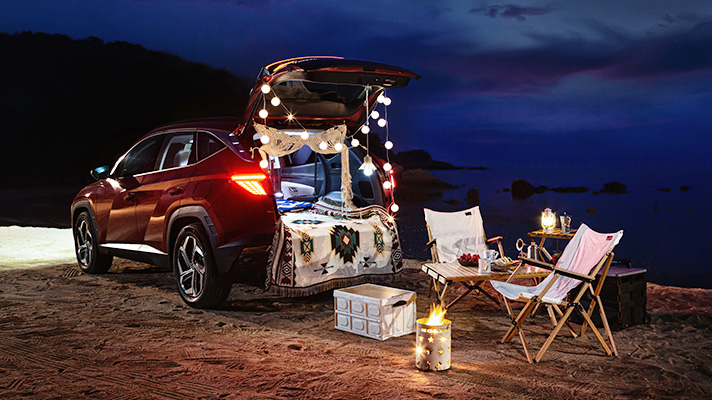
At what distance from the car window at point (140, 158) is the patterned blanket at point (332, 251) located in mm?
1705

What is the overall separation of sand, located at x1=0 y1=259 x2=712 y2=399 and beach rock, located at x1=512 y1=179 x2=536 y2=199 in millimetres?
53518

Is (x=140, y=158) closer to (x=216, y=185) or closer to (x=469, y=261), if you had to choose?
(x=216, y=185)

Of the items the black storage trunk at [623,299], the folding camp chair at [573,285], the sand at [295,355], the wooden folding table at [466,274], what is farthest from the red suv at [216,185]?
the black storage trunk at [623,299]

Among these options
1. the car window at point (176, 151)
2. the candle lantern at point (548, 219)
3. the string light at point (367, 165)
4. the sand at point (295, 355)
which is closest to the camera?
the sand at point (295, 355)

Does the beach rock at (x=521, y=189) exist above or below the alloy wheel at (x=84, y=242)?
below

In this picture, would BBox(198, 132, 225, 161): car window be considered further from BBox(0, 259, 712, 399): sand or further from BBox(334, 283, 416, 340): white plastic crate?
BBox(334, 283, 416, 340): white plastic crate

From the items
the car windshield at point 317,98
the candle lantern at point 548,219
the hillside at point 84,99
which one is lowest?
the candle lantern at point 548,219

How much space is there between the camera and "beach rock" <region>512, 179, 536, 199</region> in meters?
58.8

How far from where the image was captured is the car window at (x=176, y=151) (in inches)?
256

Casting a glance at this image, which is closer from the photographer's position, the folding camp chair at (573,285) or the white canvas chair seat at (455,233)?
the folding camp chair at (573,285)

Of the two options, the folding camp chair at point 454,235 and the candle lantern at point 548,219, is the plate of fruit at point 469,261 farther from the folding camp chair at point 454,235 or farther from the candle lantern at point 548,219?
the candle lantern at point 548,219

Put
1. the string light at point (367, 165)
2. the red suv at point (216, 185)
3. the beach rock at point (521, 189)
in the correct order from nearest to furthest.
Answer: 1. the red suv at point (216, 185)
2. the string light at point (367, 165)
3. the beach rock at point (521, 189)

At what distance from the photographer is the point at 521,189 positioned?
59.4 meters

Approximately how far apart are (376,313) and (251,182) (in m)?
1.77
